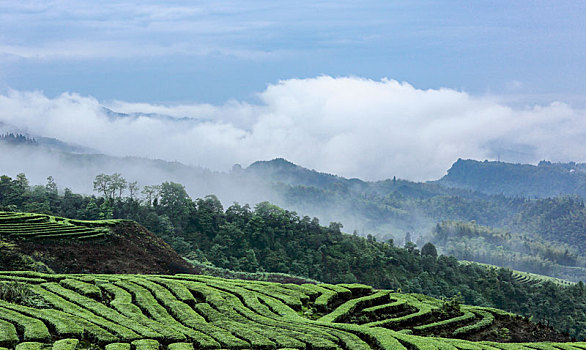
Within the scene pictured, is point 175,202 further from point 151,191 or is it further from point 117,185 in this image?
point 117,185

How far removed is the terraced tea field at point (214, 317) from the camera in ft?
67.1

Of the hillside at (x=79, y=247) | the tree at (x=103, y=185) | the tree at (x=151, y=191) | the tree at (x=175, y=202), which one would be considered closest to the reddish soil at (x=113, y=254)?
the hillside at (x=79, y=247)

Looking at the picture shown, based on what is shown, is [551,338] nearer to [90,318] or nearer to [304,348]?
[304,348]

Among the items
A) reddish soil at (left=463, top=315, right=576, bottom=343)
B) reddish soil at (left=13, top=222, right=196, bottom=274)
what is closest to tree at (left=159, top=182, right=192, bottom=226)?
reddish soil at (left=13, top=222, right=196, bottom=274)

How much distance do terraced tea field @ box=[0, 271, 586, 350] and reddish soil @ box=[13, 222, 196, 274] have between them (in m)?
9.81

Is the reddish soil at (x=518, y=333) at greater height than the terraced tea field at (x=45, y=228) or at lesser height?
lesser

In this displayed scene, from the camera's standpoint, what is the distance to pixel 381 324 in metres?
27.8

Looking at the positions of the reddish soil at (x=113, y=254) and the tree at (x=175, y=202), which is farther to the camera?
the tree at (x=175, y=202)

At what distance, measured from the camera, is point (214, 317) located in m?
24.2

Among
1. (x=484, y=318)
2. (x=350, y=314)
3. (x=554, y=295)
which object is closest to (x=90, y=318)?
(x=350, y=314)

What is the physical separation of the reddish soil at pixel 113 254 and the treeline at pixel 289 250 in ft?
89.4

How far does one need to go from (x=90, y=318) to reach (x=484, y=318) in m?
21.7

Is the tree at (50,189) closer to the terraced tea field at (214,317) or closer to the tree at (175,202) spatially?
the tree at (175,202)

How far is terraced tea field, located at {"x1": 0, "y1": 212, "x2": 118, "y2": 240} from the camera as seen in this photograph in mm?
40062
